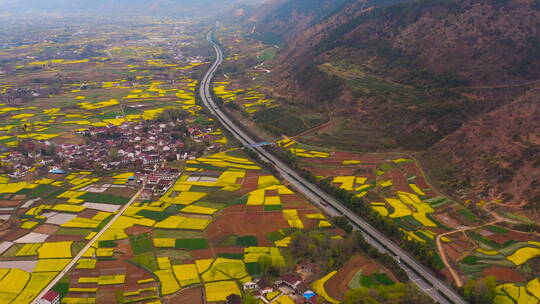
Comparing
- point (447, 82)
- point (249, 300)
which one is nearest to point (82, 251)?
point (249, 300)

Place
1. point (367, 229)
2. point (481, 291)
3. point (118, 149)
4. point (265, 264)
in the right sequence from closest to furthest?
point (481, 291) < point (265, 264) < point (367, 229) < point (118, 149)

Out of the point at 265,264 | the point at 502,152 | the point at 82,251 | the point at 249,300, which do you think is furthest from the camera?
the point at 502,152

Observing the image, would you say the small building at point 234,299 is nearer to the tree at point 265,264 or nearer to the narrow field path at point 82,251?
the tree at point 265,264

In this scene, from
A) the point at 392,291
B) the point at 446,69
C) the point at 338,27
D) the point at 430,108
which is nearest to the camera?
the point at 392,291

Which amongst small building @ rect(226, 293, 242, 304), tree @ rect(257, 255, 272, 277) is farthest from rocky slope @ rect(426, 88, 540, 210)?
small building @ rect(226, 293, 242, 304)

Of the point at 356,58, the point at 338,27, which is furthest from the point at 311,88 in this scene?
the point at 338,27

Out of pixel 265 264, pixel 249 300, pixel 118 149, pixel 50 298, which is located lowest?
pixel 50 298

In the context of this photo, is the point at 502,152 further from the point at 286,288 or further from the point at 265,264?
the point at 265,264

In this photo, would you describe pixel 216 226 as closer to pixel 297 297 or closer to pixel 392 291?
pixel 297 297
